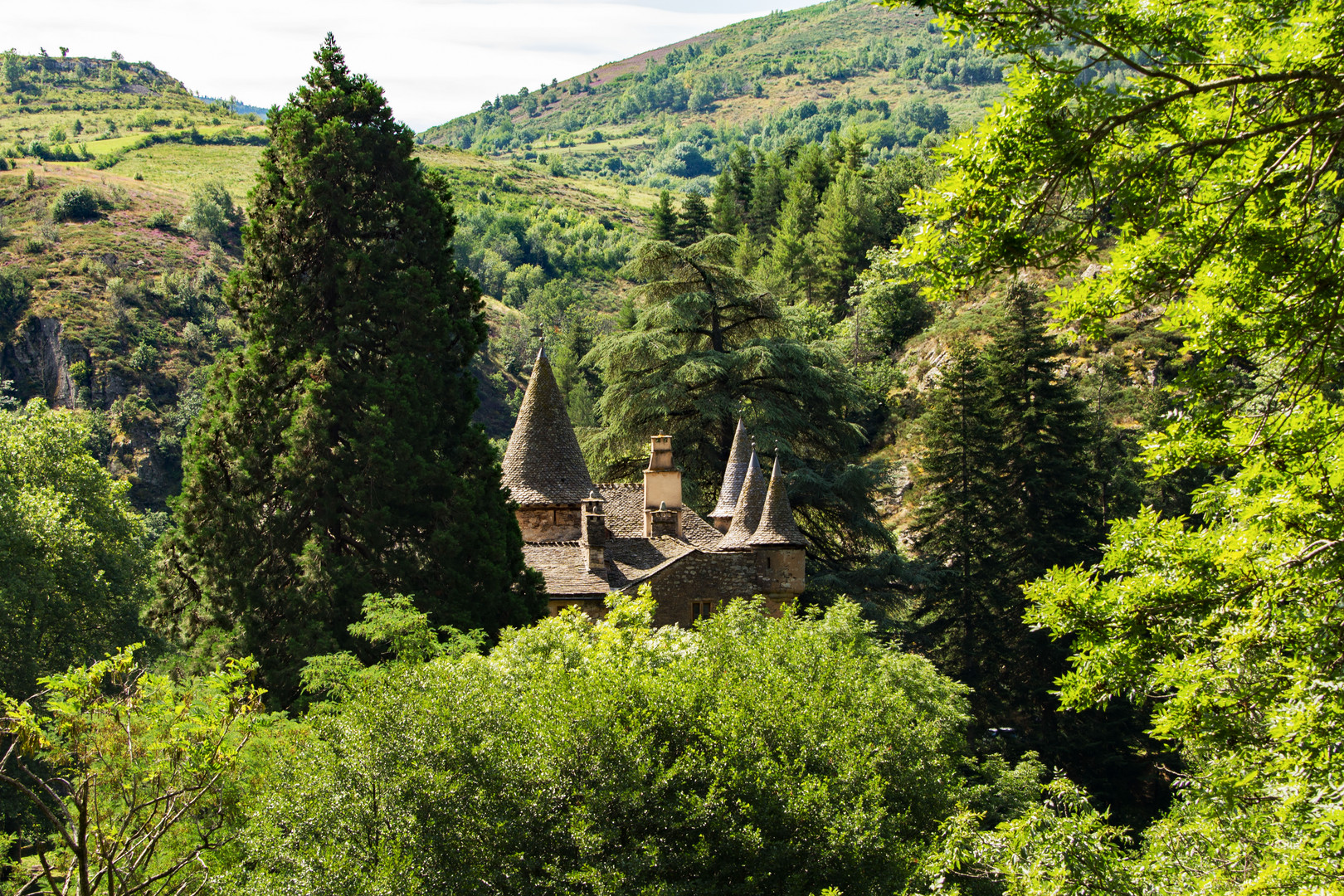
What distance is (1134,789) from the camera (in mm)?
28922

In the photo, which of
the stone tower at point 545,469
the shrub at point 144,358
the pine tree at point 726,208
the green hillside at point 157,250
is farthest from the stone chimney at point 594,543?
the shrub at point 144,358

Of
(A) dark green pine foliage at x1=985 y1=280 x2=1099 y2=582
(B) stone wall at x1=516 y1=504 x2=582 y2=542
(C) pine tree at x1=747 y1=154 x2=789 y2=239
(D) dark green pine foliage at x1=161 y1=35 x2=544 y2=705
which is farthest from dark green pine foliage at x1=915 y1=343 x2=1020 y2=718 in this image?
(C) pine tree at x1=747 y1=154 x2=789 y2=239

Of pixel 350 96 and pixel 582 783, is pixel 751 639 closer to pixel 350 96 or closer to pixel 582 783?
pixel 582 783

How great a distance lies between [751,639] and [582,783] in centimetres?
658

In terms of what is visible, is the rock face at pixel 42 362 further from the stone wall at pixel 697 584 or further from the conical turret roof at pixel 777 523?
the stone wall at pixel 697 584

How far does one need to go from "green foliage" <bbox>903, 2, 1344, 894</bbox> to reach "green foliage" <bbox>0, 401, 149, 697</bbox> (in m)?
25.7

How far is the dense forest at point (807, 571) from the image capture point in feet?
23.8

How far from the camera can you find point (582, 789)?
11383 mm

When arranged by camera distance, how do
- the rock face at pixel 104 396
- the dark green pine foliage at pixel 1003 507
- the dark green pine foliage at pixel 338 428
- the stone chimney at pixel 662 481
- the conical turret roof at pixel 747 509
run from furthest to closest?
1. the rock face at pixel 104 396
2. the dark green pine foliage at pixel 1003 507
3. the stone chimney at pixel 662 481
4. the conical turret roof at pixel 747 509
5. the dark green pine foliage at pixel 338 428

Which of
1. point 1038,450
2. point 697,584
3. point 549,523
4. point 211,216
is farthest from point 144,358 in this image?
point 1038,450

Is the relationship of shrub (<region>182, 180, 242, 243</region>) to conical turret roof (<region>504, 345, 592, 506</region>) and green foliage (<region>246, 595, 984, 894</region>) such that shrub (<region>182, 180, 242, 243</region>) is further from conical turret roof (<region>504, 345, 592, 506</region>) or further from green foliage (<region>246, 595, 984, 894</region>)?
green foliage (<region>246, 595, 984, 894</region>)

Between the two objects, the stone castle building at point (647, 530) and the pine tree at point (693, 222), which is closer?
the stone castle building at point (647, 530)

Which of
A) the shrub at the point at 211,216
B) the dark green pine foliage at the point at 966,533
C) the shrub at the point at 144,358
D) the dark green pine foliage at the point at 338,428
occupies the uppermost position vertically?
the shrub at the point at 211,216

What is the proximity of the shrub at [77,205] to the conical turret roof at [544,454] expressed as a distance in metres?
77.8
